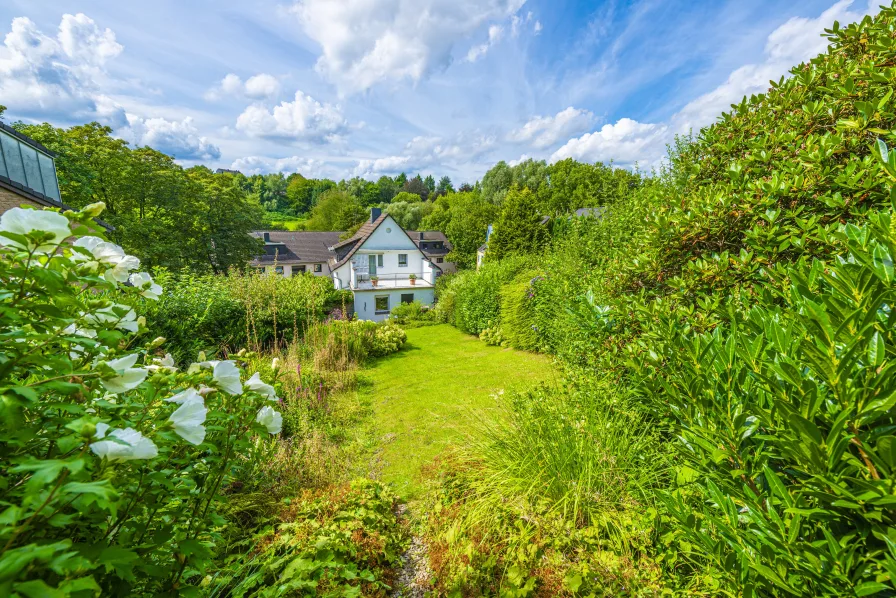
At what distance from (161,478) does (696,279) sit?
10.9ft

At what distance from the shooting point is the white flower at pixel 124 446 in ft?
2.90

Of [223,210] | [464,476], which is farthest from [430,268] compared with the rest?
[464,476]

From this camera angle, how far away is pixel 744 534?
129cm

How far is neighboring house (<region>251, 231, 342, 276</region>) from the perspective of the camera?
34500 millimetres

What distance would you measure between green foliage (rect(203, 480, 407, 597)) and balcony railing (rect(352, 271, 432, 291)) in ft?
69.0

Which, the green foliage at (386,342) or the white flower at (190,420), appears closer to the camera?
the white flower at (190,420)

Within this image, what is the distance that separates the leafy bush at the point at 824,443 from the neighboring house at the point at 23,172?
37.9 feet

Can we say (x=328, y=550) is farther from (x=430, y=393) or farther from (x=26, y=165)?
(x=26, y=165)

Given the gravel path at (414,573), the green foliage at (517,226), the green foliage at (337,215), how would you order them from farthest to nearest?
the green foliage at (337,215) → the green foliage at (517,226) → the gravel path at (414,573)

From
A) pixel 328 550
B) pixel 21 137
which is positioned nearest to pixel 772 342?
pixel 328 550

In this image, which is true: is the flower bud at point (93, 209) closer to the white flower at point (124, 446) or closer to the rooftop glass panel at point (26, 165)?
the white flower at point (124, 446)

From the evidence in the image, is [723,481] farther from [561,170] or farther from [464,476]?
[561,170]

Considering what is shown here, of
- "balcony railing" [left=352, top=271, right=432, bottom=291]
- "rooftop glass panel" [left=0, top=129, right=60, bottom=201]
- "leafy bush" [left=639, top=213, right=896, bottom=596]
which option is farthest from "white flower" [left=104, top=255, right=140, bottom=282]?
"balcony railing" [left=352, top=271, right=432, bottom=291]

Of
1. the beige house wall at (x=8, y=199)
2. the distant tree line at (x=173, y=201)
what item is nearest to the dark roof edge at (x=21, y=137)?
the beige house wall at (x=8, y=199)
